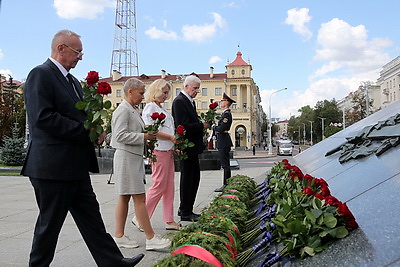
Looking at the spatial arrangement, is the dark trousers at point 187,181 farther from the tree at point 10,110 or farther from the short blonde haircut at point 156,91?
the tree at point 10,110

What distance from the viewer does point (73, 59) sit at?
103 inches

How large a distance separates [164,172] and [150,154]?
1.16 feet

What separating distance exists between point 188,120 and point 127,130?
4.14ft

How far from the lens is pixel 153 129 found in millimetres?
3594

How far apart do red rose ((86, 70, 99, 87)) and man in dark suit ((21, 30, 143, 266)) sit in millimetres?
168

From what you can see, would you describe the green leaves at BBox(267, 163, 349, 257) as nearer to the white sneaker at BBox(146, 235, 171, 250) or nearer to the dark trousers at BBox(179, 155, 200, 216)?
the white sneaker at BBox(146, 235, 171, 250)

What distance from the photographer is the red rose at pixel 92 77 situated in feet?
8.32

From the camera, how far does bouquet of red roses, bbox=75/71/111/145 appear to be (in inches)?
95.5

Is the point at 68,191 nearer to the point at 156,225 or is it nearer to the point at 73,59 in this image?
the point at 73,59

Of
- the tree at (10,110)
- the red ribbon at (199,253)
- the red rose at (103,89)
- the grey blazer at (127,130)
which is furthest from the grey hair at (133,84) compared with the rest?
the tree at (10,110)

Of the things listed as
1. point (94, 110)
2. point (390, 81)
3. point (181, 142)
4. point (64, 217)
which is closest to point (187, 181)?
point (181, 142)

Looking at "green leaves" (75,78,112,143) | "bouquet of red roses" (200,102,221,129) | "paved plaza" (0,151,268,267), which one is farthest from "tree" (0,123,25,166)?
"green leaves" (75,78,112,143)

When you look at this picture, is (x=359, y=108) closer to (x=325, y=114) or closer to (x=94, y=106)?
(x=325, y=114)

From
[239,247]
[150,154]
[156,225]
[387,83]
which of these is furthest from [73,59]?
[387,83]
